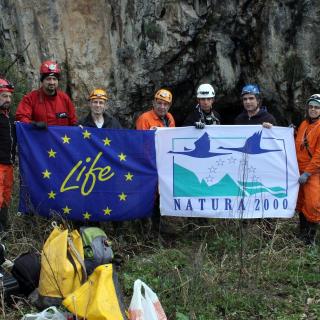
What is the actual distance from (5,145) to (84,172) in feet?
3.16

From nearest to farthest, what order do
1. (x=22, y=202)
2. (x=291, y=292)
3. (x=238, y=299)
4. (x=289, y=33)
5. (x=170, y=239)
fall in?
(x=238, y=299) → (x=291, y=292) → (x=22, y=202) → (x=170, y=239) → (x=289, y=33)

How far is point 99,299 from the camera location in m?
3.44

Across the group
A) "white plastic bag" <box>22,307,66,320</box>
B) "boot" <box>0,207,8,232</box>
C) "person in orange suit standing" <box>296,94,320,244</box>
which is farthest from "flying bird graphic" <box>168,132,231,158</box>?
"white plastic bag" <box>22,307,66,320</box>

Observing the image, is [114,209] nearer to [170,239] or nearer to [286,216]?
[170,239]

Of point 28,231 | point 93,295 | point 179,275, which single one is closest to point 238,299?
point 179,275

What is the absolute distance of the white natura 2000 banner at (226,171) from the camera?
5.84 metres

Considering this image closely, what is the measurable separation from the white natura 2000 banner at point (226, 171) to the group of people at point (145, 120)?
17 cm

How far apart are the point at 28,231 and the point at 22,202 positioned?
36cm

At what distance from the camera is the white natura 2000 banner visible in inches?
230

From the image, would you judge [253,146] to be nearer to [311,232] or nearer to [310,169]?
[310,169]

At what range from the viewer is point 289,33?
27.9 ft

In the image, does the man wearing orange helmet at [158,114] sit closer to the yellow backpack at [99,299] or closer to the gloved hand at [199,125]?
the gloved hand at [199,125]

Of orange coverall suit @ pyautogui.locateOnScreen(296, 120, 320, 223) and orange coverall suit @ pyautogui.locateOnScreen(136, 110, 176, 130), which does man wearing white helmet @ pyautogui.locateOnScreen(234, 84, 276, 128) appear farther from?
orange coverall suit @ pyautogui.locateOnScreen(136, 110, 176, 130)

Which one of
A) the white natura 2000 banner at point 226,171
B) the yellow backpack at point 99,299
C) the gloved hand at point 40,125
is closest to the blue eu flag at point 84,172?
the gloved hand at point 40,125
